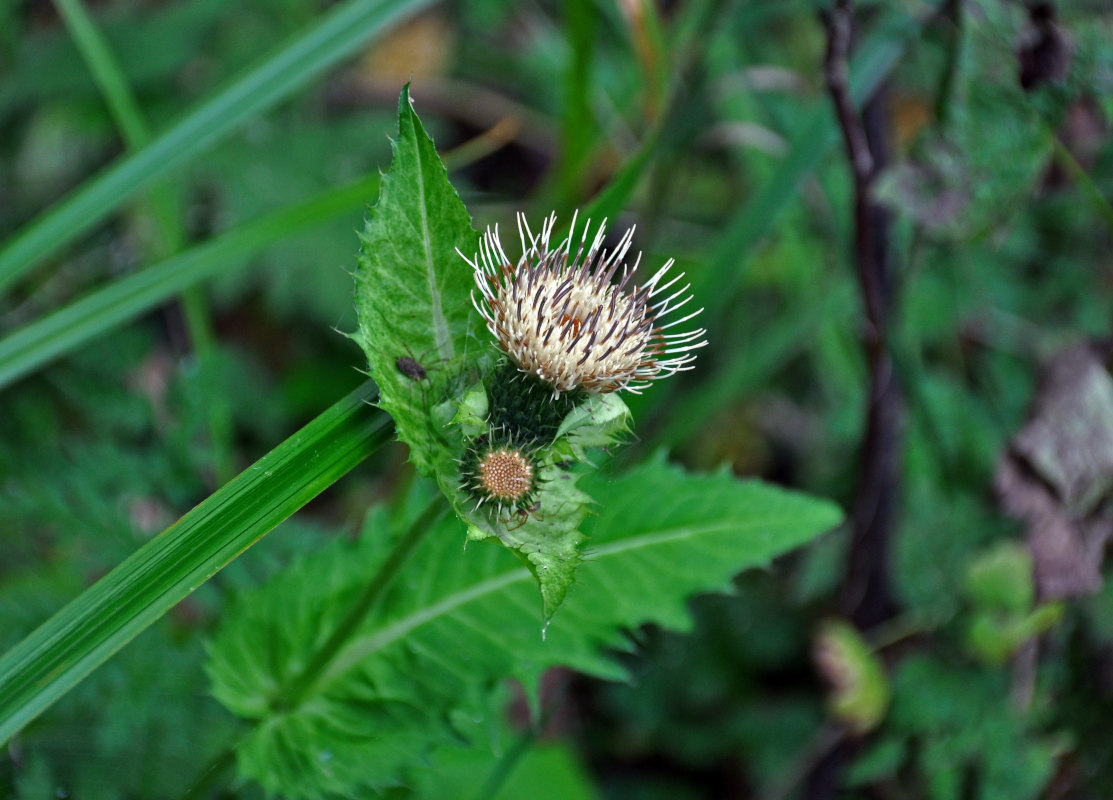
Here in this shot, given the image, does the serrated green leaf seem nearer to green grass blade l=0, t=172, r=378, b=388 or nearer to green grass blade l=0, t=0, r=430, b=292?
green grass blade l=0, t=172, r=378, b=388

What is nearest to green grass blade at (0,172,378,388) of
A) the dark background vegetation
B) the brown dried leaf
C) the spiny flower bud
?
the dark background vegetation

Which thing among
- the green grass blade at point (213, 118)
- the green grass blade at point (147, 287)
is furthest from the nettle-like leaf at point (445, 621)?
the green grass blade at point (213, 118)

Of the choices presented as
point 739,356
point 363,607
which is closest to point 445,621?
point 363,607

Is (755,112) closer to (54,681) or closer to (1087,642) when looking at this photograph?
(1087,642)

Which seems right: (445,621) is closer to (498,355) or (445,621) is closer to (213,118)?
(498,355)

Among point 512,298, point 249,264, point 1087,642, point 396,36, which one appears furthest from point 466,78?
point 1087,642

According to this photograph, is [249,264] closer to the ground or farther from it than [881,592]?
farther from it
